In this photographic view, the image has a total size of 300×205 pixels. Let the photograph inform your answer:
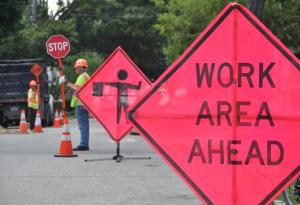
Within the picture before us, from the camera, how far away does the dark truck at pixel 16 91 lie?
3106cm

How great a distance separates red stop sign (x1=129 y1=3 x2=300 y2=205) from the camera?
5.55 metres

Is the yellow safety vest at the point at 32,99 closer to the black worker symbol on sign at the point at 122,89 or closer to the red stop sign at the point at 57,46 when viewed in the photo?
the red stop sign at the point at 57,46

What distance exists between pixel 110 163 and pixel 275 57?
823 cm

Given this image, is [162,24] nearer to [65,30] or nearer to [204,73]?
[65,30]

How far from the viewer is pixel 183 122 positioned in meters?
5.73

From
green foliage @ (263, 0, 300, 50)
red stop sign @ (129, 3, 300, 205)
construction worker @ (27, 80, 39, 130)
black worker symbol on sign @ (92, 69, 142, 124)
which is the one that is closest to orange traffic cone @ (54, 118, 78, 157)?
black worker symbol on sign @ (92, 69, 142, 124)

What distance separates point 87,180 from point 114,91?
354 cm

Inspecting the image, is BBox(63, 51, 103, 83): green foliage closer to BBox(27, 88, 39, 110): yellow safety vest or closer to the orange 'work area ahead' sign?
BBox(27, 88, 39, 110): yellow safety vest

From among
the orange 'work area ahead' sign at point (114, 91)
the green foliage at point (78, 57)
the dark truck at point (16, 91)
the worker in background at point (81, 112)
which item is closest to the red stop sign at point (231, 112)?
the orange 'work area ahead' sign at point (114, 91)

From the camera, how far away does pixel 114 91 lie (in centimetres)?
1436

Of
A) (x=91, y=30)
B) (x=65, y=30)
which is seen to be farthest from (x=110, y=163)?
(x=91, y=30)

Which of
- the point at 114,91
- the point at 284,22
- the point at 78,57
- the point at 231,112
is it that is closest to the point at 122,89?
the point at 114,91

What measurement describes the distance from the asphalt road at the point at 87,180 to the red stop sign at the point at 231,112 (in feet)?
11.2

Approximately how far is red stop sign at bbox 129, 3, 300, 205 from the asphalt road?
3.40 meters
